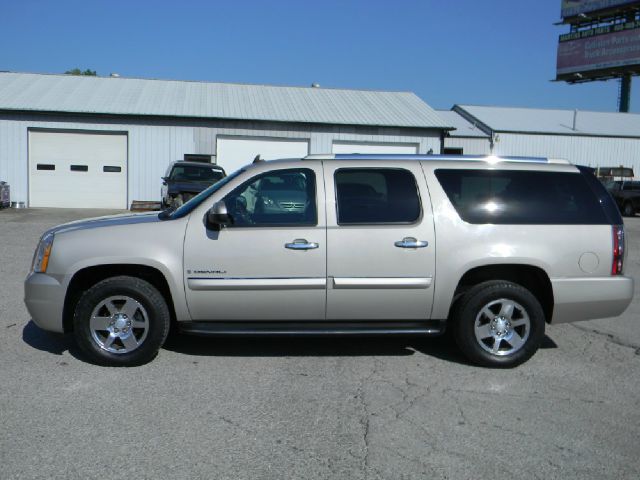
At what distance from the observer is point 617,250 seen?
552 centimetres

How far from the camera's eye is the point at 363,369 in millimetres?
5438

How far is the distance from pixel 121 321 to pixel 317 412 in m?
1.92

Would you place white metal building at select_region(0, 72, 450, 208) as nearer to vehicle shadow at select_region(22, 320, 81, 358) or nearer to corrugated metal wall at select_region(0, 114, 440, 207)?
corrugated metal wall at select_region(0, 114, 440, 207)

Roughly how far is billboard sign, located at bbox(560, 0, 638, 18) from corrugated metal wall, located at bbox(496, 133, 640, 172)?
40.7 feet

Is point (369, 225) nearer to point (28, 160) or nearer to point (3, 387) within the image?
point (3, 387)

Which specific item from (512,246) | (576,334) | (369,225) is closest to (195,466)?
(369,225)

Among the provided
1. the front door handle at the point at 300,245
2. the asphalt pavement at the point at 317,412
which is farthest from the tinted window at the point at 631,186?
the front door handle at the point at 300,245

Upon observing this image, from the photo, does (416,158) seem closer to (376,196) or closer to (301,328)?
(376,196)

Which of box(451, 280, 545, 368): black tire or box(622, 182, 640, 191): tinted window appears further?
box(622, 182, 640, 191): tinted window

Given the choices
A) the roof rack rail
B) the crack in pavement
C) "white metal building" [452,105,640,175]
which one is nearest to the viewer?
the roof rack rail

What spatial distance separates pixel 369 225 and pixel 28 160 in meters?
20.8

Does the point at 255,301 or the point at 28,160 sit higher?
the point at 28,160

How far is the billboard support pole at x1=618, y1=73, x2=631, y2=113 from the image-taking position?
154 ft

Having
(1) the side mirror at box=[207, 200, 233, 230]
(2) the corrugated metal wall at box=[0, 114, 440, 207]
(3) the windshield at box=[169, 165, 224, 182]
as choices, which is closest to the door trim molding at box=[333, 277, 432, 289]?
(1) the side mirror at box=[207, 200, 233, 230]
